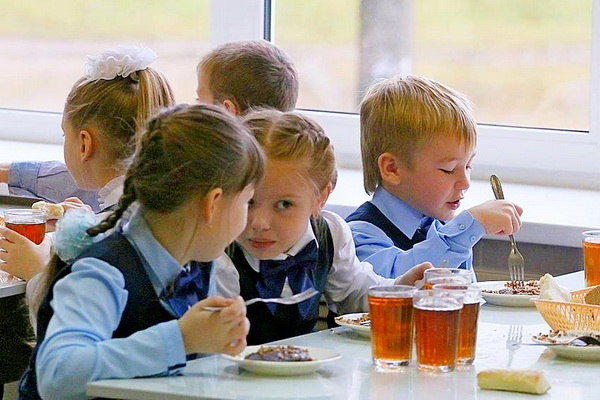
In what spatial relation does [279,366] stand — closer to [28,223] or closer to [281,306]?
[281,306]

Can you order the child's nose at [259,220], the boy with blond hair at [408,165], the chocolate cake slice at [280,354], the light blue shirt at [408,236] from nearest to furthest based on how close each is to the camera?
the chocolate cake slice at [280,354] < the child's nose at [259,220] < the light blue shirt at [408,236] < the boy with blond hair at [408,165]

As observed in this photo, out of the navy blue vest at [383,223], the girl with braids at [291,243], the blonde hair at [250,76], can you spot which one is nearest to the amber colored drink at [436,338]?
the girl with braids at [291,243]

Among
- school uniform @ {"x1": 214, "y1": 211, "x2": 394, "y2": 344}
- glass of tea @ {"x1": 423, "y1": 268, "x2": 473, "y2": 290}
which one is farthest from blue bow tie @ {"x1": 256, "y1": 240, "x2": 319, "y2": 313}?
glass of tea @ {"x1": 423, "y1": 268, "x2": 473, "y2": 290}

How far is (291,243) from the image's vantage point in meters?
2.15

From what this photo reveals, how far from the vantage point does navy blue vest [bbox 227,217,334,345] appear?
217 centimetres

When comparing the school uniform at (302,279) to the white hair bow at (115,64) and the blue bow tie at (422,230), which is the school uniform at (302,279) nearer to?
the blue bow tie at (422,230)

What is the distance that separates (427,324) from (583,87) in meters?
1.79

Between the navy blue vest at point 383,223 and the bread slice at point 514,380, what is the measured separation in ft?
3.28

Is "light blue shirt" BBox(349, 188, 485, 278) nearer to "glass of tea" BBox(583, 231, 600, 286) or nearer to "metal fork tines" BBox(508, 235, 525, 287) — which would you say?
"metal fork tines" BBox(508, 235, 525, 287)

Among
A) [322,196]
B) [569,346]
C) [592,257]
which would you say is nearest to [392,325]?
[569,346]

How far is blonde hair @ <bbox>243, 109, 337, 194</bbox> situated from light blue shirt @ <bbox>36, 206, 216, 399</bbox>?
495mm

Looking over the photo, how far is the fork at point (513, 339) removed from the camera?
1845 mm

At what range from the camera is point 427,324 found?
1692 mm

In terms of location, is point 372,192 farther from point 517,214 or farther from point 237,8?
point 237,8
